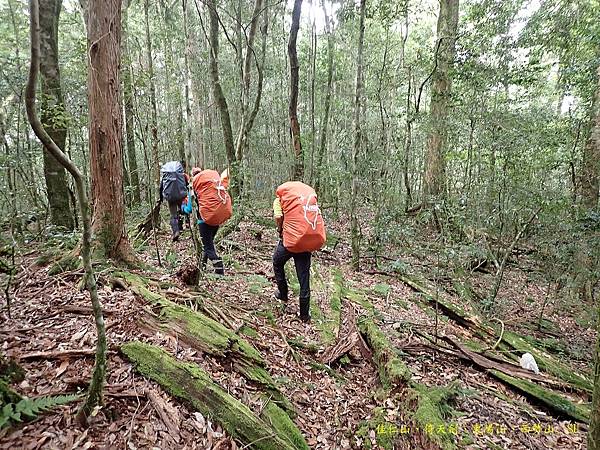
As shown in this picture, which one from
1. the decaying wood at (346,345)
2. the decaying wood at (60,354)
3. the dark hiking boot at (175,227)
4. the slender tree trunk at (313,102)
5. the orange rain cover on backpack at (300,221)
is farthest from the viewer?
the slender tree trunk at (313,102)

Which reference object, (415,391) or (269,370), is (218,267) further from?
(415,391)

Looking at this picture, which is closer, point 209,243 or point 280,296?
A: point 280,296

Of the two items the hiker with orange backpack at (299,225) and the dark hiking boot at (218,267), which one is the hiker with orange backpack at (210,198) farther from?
the hiker with orange backpack at (299,225)

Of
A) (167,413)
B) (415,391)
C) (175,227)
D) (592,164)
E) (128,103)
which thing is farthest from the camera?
(128,103)

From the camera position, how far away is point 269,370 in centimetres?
405

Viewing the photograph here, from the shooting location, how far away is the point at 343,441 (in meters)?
3.61

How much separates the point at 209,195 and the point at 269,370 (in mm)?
3209

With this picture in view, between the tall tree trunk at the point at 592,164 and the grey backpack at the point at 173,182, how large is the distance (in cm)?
1033

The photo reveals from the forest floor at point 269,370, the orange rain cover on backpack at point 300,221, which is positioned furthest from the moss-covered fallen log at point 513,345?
the orange rain cover on backpack at point 300,221

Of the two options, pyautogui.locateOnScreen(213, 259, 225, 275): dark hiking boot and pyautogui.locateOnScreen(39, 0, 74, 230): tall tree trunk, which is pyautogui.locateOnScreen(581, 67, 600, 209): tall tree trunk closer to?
pyautogui.locateOnScreen(213, 259, 225, 275): dark hiking boot

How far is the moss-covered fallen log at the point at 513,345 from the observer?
5.59 m

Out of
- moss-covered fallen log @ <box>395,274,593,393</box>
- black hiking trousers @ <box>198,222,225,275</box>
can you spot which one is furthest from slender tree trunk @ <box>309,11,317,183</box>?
black hiking trousers @ <box>198,222,225,275</box>

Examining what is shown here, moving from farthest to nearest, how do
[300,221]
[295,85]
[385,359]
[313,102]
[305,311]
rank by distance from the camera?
[313,102]
[295,85]
[305,311]
[300,221]
[385,359]

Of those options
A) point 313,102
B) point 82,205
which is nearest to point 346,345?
point 82,205
